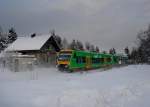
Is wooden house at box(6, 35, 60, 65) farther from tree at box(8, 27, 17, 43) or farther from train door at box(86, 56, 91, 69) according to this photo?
tree at box(8, 27, 17, 43)

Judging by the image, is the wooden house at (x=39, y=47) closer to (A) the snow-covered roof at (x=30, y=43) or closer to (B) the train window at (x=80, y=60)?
(A) the snow-covered roof at (x=30, y=43)

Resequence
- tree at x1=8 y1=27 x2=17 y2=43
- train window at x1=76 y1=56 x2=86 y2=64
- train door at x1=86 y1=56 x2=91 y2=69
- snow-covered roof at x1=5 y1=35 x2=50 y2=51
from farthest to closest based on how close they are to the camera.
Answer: tree at x1=8 y1=27 x2=17 y2=43 < snow-covered roof at x1=5 y1=35 x2=50 y2=51 < train door at x1=86 y1=56 x2=91 y2=69 < train window at x1=76 y1=56 x2=86 y2=64

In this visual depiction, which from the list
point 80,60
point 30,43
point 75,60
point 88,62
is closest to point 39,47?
point 30,43

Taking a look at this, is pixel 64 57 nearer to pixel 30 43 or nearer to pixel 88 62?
pixel 88 62

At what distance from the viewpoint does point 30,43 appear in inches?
2135

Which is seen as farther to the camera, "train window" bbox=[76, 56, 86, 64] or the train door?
the train door

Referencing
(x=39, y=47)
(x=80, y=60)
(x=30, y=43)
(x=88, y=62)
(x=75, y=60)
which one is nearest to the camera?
(x=75, y=60)

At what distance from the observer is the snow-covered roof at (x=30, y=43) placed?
2046 inches

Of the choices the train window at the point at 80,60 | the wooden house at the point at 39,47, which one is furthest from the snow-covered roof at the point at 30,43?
the train window at the point at 80,60

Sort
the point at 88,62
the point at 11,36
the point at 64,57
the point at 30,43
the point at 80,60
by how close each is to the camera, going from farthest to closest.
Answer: the point at 11,36 → the point at 30,43 → the point at 88,62 → the point at 80,60 → the point at 64,57

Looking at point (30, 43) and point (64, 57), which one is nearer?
point (64, 57)

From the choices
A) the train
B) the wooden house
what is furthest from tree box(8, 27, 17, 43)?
the train

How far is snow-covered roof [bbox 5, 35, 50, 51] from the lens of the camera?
51972 millimetres

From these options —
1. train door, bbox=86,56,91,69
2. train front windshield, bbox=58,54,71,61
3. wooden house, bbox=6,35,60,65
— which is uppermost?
wooden house, bbox=6,35,60,65
